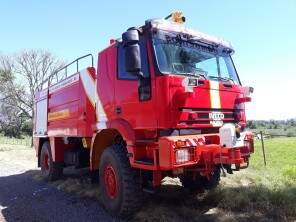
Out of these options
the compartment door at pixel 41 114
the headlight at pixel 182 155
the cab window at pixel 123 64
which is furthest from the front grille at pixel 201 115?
the compartment door at pixel 41 114

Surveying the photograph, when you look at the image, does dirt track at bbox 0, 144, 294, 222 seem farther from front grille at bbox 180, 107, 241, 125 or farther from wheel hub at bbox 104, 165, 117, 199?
front grille at bbox 180, 107, 241, 125

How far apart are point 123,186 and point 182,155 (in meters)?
1.18

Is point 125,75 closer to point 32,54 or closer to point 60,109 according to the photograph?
point 60,109

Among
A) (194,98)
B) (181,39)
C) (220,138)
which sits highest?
(181,39)

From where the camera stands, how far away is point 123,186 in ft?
20.0

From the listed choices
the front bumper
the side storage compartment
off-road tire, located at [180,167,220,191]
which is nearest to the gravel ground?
the side storage compartment

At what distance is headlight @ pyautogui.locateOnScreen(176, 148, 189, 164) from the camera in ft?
17.7

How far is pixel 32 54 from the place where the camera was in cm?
3891

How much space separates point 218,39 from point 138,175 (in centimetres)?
271

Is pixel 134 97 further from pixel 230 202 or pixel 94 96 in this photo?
pixel 230 202

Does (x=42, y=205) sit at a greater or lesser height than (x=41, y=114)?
lesser

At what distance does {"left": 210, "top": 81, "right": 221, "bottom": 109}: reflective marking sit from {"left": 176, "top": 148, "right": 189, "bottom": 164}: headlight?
1.00 meters

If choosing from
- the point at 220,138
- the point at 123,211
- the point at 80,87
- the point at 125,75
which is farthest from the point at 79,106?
the point at 220,138

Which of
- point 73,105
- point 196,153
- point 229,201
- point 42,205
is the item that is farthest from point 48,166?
point 196,153
